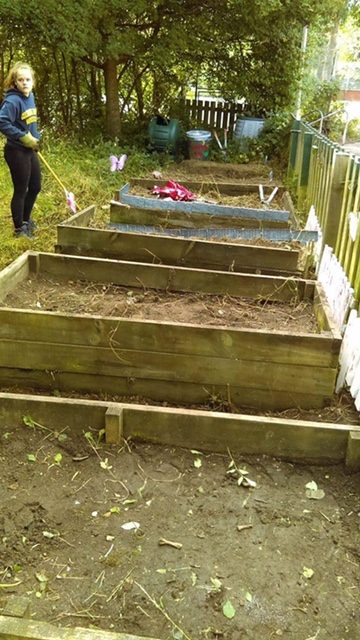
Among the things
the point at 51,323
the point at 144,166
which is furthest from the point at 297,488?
the point at 144,166

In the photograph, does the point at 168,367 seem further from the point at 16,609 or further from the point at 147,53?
the point at 147,53

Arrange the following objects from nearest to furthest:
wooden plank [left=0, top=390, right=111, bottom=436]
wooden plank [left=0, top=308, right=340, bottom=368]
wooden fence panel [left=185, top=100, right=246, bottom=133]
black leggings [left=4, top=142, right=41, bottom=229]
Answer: wooden plank [left=0, top=390, right=111, bottom=436], wooden plank [left=0, top=308, right=340, bottom=368], black leggings [left=4, top=142, right=41, bottom=229], wooden fence panel [left=185, top=100, right=246, bottom=133]

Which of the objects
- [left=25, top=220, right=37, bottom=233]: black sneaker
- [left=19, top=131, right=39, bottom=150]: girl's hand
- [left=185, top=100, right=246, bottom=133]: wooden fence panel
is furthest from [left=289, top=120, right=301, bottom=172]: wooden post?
[left=19, top=131, right=39, bottom=150]: girl's hand

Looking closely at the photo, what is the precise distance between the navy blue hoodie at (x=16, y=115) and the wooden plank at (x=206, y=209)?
4.22ft

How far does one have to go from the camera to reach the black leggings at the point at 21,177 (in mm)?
5533

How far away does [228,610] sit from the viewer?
211cm

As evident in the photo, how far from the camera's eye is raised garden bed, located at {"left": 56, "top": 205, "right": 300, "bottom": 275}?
482 centimetres

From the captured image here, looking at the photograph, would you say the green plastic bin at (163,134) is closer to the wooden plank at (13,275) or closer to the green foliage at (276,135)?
the green foliage at (276,135)

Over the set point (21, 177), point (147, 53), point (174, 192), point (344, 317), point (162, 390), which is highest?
point (147, 53)

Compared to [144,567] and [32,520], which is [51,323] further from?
[144,567]

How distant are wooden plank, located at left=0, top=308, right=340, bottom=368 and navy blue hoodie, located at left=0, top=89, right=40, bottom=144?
8.91ft

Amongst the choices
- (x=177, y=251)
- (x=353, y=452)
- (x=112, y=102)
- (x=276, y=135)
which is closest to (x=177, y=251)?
(x=177, y=251)

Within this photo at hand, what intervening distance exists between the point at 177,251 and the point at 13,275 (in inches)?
60.4

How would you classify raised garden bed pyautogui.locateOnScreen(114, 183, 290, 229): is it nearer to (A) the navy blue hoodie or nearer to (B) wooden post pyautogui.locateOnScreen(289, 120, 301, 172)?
(A) the navy blue hoodie
